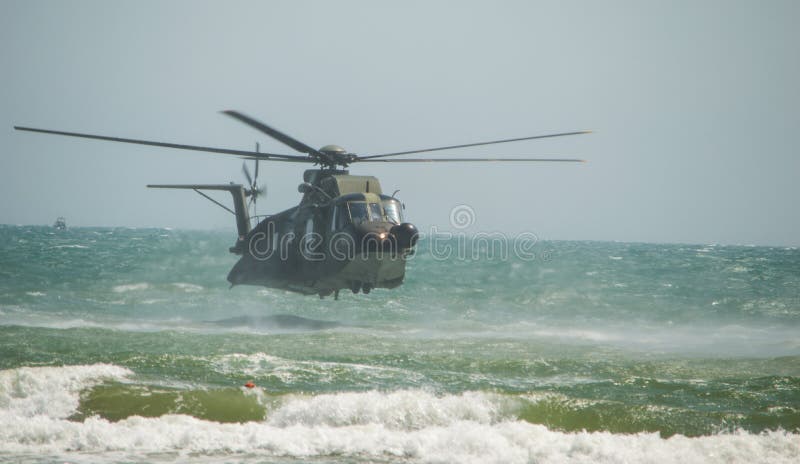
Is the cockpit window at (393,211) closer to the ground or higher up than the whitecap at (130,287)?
higher up

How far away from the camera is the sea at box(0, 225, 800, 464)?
10148 millimetres

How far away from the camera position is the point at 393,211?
14.8m

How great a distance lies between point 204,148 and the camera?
1369 cm

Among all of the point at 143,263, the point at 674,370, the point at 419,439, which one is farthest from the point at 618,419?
the point at 143,263

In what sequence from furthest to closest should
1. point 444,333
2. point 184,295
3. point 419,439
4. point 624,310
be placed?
point 184,295 → point 624,310 → point 444,333 → point 419,439

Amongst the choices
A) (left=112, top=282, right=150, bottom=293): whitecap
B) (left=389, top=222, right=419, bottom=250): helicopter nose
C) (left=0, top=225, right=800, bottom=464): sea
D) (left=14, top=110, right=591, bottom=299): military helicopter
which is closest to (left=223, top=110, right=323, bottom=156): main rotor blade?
(left=14, top=110, right=591, bottom=299): military helicopter

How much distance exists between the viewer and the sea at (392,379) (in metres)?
10.1

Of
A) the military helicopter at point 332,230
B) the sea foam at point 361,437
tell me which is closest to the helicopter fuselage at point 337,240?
the military helicopter at point 332,230

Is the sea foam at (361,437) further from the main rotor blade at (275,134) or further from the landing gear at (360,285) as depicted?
the main rotor blade at (275,134)

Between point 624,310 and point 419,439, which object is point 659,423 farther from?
point 624,310

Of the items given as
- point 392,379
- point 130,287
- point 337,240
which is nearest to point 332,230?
point 337,240

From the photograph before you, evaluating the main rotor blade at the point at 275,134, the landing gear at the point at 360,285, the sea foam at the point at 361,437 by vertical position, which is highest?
the main rotor blade at the point at 275,134

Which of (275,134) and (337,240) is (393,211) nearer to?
(337,240)

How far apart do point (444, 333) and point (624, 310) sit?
9.85 m
